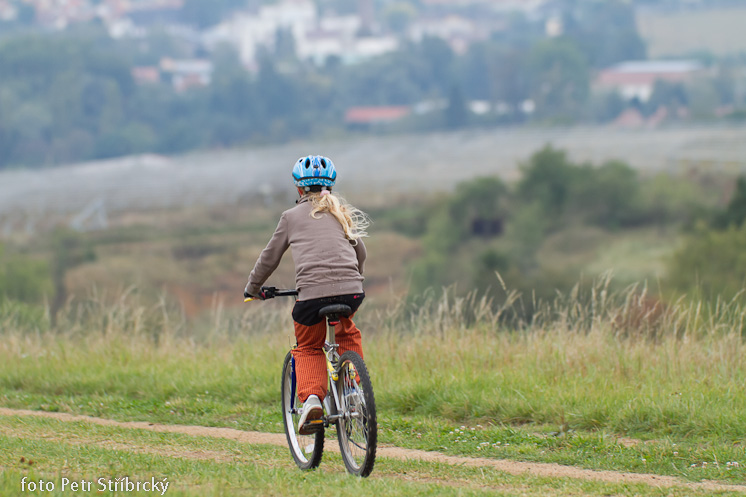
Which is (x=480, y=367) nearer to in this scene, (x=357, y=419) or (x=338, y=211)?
(x=357, y=419)

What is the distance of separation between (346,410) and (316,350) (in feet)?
1.37

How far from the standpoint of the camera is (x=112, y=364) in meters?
9.57

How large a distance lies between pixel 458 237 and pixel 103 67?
3720 inches

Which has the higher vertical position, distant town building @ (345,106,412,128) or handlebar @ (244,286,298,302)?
distant town building @ (345,106,412,128)

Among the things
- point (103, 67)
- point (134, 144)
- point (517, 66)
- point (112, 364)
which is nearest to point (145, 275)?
point (112, 364)

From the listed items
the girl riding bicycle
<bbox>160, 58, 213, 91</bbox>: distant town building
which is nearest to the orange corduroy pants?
the girl riding bicycle

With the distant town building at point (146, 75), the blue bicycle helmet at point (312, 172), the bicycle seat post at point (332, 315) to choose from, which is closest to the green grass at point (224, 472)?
the bicycle seat post at point (332, 315)

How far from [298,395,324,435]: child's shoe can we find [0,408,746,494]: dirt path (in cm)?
81

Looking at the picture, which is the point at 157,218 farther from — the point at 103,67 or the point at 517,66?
the point at 517,66

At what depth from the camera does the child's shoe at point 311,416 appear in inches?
218

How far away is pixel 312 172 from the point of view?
5.65 m

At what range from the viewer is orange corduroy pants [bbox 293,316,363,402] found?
5656 millimetres

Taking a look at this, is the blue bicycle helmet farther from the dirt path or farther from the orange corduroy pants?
the dirt path

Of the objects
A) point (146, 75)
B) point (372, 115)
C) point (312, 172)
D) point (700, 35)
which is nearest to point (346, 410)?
point (312, 172)
